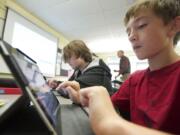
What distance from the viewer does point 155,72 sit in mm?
595

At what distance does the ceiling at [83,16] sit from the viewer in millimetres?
3031

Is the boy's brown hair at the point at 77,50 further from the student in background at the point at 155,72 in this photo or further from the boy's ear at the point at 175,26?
the boy's ear at the point at 175,26

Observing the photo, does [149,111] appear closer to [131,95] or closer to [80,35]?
[131,95]

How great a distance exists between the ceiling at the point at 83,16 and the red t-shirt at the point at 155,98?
2522mm

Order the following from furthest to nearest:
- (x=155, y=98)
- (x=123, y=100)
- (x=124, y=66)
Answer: (x=124, y=66) < (x=123, y=100) < (x=155, y=98)

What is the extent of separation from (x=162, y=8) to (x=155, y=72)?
236mm

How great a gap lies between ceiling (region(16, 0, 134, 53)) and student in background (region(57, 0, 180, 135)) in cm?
243

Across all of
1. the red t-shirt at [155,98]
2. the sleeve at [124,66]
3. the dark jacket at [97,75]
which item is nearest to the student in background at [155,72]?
the red t-shirt at [155,98]

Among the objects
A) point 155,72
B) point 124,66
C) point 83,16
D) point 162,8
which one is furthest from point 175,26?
point 124,66

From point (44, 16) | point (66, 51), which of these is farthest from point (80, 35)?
point (66, 51)

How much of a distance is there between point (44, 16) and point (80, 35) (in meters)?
1.37

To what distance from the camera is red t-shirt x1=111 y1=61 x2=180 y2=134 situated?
455 millimetres

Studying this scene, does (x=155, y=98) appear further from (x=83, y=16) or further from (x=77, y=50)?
(x=83, y=16)

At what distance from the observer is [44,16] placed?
3.64 meters
